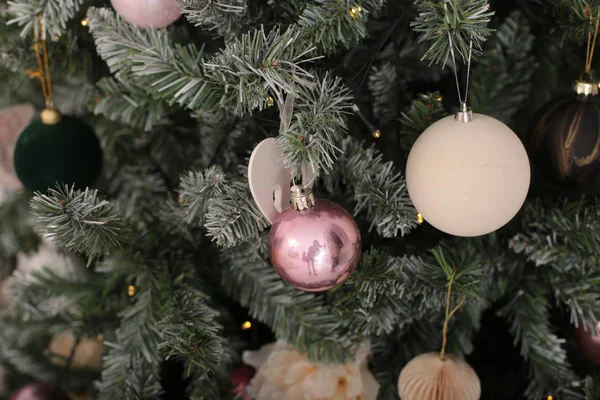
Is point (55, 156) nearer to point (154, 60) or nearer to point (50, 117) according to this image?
point (50, 117)

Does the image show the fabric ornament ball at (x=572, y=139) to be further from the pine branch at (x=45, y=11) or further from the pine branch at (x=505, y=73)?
the pine branch at (x=45, y=11)

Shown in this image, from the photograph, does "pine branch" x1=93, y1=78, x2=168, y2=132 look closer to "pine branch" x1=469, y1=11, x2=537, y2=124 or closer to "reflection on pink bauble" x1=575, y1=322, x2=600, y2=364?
"pine branch" x1=469, y1=11, x2=537, y2=124

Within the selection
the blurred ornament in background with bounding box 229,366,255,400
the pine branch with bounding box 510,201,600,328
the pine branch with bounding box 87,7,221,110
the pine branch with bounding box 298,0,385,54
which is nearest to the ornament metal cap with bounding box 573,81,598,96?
the pine branch with bounding box 510,201,600,328

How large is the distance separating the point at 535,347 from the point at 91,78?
54 centimetres

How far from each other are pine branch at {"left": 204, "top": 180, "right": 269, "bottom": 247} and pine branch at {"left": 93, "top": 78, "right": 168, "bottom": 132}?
5.3 inches

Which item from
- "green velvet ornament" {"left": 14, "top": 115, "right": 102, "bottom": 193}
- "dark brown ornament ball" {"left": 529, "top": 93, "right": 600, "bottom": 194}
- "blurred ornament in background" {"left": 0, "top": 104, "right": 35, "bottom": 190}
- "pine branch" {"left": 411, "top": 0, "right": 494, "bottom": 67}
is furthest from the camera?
"blurred ornament in background" {"left": 0, "top": 104, "right": 35, "bottom": 190}

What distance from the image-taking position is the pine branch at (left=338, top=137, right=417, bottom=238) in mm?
470

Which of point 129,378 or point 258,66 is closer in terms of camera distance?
point 258,66

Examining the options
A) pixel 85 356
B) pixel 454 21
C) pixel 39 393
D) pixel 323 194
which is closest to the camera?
pixel 454 21

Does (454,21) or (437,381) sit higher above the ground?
(454,21)

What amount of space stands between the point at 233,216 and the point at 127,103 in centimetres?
20

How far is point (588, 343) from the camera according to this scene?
0.57 meters

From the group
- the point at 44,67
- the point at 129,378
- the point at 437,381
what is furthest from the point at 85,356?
the point at 437,381

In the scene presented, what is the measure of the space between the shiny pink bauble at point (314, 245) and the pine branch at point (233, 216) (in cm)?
3
